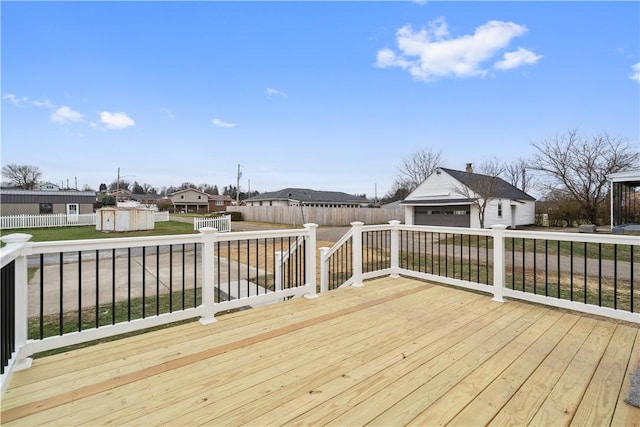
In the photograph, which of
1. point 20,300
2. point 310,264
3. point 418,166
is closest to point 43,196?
point 20,300

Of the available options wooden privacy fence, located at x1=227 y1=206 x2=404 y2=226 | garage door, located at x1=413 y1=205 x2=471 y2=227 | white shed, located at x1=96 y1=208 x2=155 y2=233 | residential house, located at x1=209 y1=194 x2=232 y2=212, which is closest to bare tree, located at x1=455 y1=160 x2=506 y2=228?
garage door, located at x1=413 y1=205 x2=471 y2=227

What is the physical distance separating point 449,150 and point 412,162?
377cm

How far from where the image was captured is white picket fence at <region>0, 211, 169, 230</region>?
61.2 feet

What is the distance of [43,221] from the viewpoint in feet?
63.9

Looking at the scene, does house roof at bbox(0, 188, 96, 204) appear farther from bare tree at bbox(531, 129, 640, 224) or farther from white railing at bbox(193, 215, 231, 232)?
bare tree at bbox(531, 129, 640, 224)

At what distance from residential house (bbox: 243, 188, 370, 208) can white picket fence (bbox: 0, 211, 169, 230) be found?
15654mm

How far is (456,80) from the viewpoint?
10.1 meters

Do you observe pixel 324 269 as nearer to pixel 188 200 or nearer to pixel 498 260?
pixel 498 260

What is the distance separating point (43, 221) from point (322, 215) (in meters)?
19.1

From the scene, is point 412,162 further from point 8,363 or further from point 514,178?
point 8,363

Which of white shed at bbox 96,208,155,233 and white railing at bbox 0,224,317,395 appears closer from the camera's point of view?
white railing at bbox 0,224,317,395

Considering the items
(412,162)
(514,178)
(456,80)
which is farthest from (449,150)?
(456,80)

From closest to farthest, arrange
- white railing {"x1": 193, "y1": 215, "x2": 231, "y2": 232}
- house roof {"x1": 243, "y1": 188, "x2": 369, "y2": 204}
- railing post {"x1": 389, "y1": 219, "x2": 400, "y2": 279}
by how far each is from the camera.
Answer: railing post {"x1": 389, "y1": 219, "x2": 400, "y2": 279}
white railing {"x1": 193, "y1": 215, "x2": 231, "y2": 232}
house roof {"x1": 243, "y1": 188, "x2": 369, "y2": 204}

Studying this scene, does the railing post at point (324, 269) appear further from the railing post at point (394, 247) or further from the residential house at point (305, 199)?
the residential house at point (305, 199)
